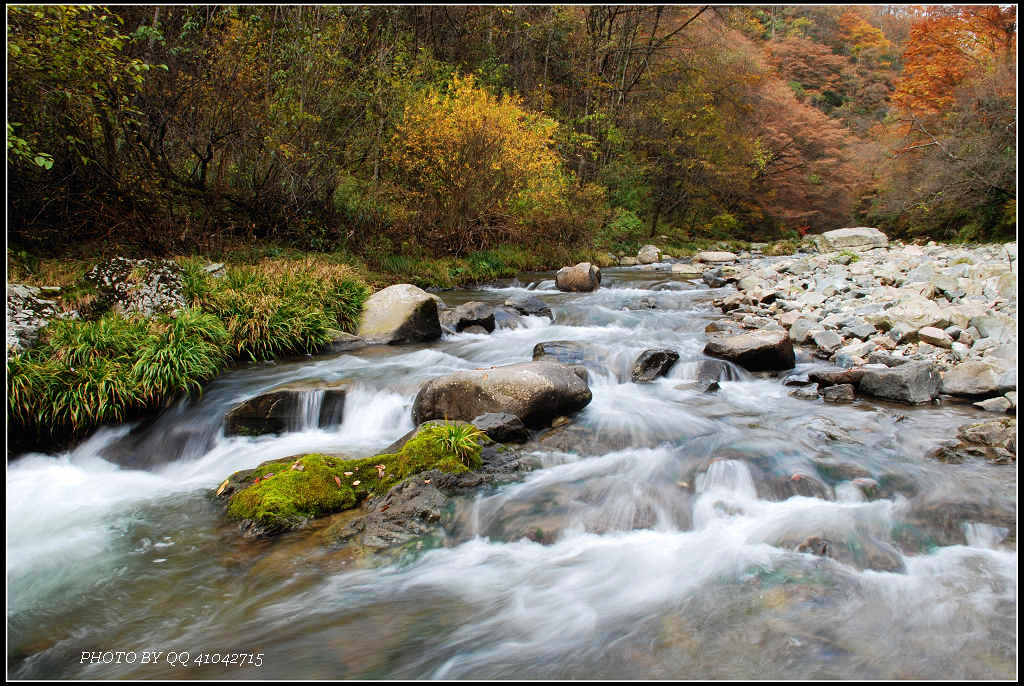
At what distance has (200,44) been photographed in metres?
10.9

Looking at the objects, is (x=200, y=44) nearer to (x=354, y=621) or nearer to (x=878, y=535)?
(x=354, y=621)

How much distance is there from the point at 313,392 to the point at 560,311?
660 centimetres

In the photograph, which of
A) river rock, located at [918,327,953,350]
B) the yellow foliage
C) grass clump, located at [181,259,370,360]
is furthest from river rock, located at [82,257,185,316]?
river rock, located at [918,327,953,350]

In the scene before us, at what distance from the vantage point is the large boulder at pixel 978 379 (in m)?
6.11

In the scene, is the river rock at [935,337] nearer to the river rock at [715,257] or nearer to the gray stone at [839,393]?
the gray stone at [839,393]

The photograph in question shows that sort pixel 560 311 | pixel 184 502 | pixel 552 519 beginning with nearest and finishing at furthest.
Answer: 1. pixel 552 519
2. pixel 184 502
3. pixel 560 311

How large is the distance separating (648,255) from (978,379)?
668 inches

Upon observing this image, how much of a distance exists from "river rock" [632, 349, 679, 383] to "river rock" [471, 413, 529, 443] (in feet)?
8.78

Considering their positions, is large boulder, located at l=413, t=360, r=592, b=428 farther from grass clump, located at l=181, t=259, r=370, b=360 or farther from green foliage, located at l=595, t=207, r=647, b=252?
green foliage, located at l=595, t=207, r=647, b=252

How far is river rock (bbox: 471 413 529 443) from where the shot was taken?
5449 mm

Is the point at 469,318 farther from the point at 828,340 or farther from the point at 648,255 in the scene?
the point at 648,255

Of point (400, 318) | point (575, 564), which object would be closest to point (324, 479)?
point (575, 564)

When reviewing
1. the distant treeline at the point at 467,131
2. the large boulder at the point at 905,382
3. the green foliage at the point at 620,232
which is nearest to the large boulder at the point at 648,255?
the green foliage at the point at 620,232

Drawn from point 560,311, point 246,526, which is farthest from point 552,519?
point 560,311
